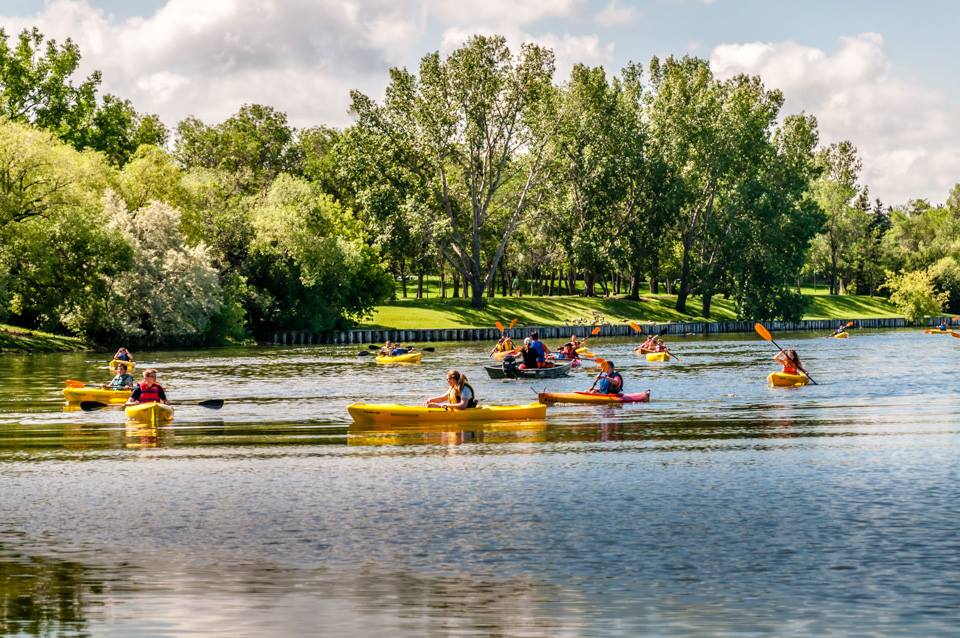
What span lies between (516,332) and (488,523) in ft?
278

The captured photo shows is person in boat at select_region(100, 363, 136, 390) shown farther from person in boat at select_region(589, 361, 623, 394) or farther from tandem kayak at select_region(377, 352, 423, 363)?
tandem kayak at select_region(377, 352, 423, 363)

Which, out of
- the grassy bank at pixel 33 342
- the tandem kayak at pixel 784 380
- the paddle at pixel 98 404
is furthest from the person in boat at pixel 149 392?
the grassy bank at pixel 33 342

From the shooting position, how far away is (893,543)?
1734 centimetres

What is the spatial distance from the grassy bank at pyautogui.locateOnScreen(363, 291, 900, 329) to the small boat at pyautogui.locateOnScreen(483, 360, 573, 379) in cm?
5096

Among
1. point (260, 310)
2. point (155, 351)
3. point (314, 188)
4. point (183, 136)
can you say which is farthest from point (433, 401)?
point (183, 136)

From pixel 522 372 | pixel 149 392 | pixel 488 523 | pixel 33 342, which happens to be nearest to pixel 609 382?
pixel 522 372

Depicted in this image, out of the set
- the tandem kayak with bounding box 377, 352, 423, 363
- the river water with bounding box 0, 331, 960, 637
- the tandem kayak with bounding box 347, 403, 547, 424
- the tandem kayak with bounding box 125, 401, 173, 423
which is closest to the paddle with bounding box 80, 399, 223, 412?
the river water with bounding box 0, 331, 960, 637

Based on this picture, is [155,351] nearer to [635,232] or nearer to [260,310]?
[260,310]

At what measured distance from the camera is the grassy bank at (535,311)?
350 ft

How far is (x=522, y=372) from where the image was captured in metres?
52.3

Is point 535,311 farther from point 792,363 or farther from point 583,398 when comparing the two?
point 583,398

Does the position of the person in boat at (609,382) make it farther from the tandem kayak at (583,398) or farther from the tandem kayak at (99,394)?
the tandem kayak at (99,394)

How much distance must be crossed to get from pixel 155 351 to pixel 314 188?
3886cm

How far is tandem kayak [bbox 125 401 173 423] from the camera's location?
3497 centimetres
